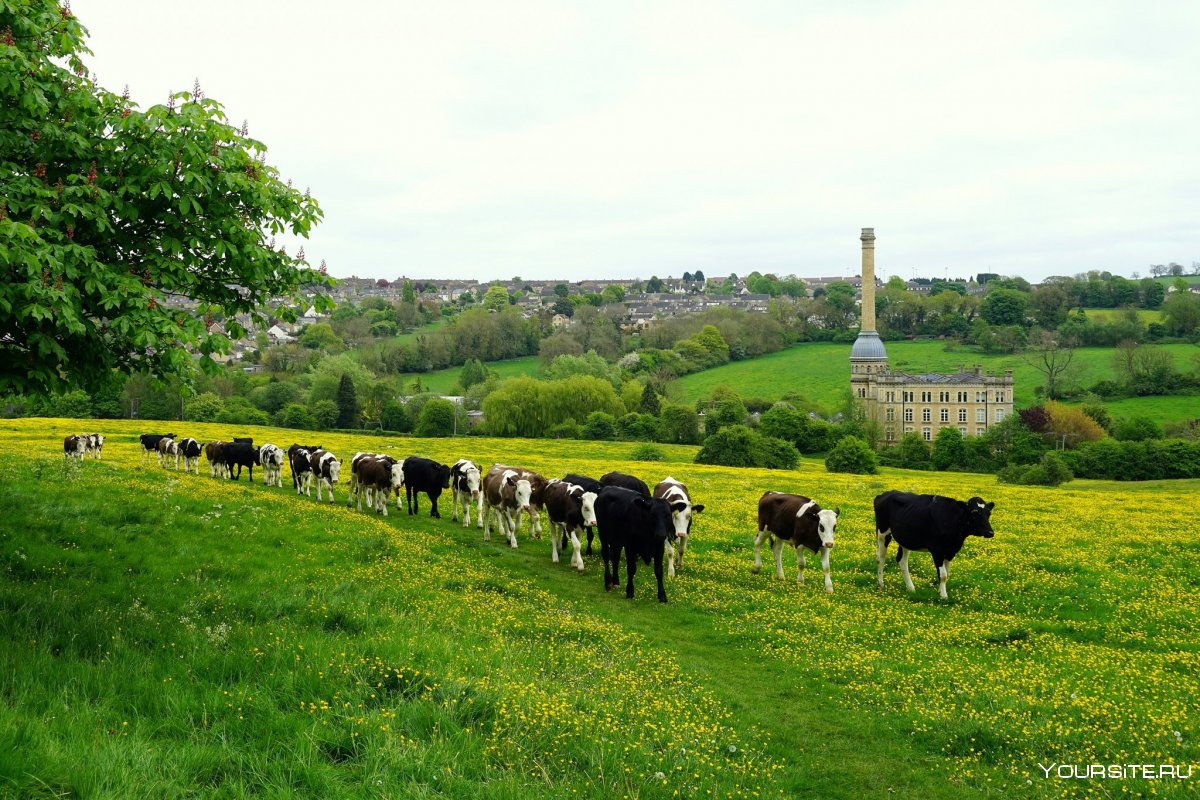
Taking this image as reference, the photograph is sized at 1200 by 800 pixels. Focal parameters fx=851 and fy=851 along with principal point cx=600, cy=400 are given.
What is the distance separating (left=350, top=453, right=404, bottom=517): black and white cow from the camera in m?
27.8

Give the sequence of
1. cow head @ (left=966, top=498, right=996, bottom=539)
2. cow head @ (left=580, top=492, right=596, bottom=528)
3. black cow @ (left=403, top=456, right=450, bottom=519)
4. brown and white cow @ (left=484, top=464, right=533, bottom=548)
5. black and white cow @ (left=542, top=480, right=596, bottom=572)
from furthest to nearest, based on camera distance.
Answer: black cow @ (left=403, top=456, right=450, bottom=519)
brown and white cow @ (left=484, top=464, right=533, bottom=548)
black and white cow @ (left=542, top=480, right=596, bottom=572)
cow head @ (left=580, top=492, right=596, bottom=528)
cow head @ (left=966, top=498, right=996, bottom=539)

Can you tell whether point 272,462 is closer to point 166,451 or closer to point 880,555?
point 166,451

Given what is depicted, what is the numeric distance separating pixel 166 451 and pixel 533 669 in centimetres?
3363

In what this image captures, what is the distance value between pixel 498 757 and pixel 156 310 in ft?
21.9

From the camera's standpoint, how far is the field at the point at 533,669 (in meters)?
7.82

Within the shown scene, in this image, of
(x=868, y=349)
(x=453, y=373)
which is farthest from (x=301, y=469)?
(x=868, y=349)

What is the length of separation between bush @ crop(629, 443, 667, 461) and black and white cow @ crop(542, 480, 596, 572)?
46535 mm

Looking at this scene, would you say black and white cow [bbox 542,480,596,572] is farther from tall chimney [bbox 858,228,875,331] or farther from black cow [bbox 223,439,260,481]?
tall chimney [bbox 858,228,875,331]

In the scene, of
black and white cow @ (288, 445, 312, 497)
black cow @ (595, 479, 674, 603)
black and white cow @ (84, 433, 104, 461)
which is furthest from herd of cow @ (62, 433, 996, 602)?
black and white cow @ (84, 433, 104, 461)

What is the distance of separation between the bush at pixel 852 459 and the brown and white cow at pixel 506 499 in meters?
65.2

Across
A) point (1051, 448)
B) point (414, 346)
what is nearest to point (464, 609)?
point (1051, 448)

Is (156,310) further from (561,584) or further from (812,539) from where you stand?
(812,539)

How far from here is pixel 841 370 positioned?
170m

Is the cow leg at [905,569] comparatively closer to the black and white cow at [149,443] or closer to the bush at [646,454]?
the black and white cow at [149,443]
